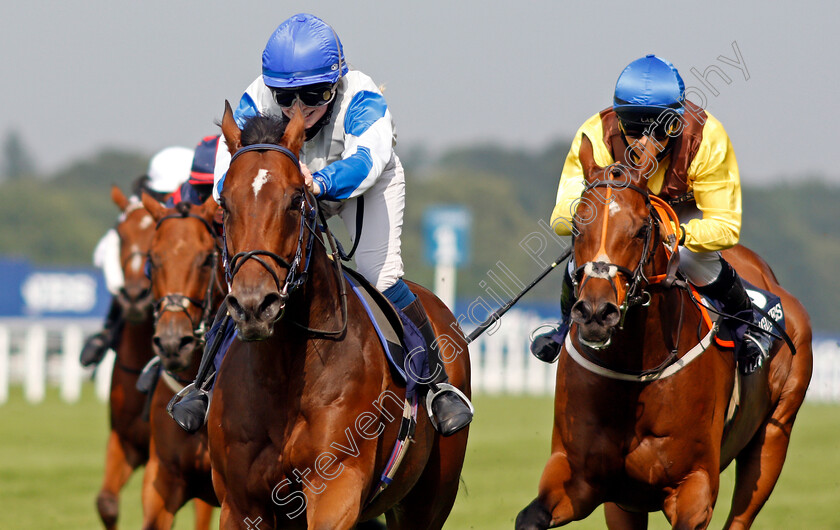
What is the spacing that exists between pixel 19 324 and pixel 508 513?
17.5 metres

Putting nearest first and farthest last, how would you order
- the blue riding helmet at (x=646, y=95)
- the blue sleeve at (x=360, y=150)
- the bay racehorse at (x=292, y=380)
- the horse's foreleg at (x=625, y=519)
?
the bay racehorse at (x=292, y=380)
the blue sleeve at (x=360, y=150)
the blue riding helmet at (x=646, y=95)
the horse's foreleg at (x=625, y=519)

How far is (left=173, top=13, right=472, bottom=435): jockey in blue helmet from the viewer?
459cm

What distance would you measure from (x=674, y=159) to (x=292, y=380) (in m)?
2.21

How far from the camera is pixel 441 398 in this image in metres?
5.03

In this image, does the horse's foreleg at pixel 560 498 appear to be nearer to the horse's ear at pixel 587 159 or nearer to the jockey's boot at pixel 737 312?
the jockey's boot at pixel 737 312

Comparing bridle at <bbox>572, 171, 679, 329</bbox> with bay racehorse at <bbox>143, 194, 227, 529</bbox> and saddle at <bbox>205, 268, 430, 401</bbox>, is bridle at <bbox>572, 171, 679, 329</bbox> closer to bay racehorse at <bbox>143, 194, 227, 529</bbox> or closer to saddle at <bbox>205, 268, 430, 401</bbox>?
saddle at <bbox>205, 268, 430, 401</bbox>

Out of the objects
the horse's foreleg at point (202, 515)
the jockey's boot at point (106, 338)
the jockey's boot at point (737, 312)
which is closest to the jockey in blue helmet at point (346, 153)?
the jockey's boot at point (737, 312)

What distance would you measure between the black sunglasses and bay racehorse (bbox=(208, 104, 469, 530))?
54cm

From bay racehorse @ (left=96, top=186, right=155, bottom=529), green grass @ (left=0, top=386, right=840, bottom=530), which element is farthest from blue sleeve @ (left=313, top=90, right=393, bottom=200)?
bay racehorse @ (left=96, top=186, right=155, bottom=529)

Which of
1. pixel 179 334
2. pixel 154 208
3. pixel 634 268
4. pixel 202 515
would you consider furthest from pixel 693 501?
pixel 154 208

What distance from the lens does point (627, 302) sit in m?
4.67

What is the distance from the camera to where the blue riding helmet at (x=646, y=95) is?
17.1 feet

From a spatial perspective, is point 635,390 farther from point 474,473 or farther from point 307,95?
point 474,473

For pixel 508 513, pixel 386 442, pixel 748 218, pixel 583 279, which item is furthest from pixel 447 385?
pixel 748 218
